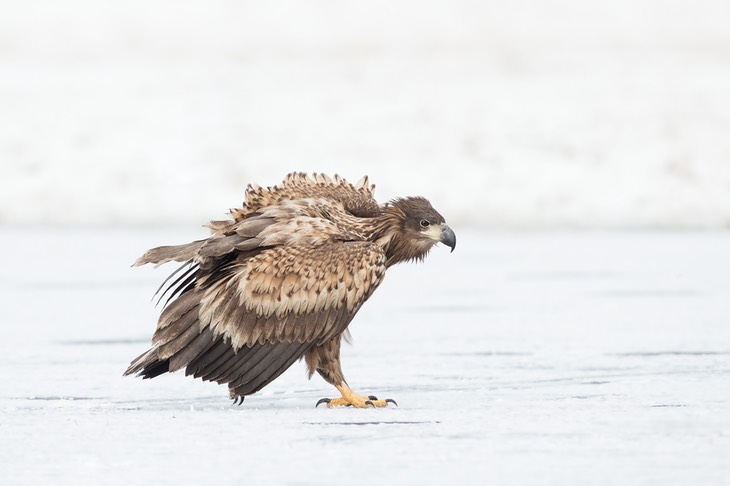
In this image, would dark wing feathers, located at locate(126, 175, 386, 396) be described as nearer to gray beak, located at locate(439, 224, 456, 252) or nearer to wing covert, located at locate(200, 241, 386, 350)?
wing covert, located at locate(200, 241, 386, 350)

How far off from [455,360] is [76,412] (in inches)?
106

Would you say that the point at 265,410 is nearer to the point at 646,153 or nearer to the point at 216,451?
the point at 216,451

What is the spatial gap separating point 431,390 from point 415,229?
0.84m

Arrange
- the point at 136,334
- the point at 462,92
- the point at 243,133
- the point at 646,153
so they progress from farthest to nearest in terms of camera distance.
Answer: the point at 462,92 → the point at 243,133 → the point at 646,153 → the point at 136,334

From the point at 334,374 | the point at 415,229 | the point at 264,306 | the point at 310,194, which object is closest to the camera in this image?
the point at 264,306

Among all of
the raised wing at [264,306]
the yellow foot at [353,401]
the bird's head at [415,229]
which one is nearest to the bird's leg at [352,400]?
the yellow foot at [353,401]

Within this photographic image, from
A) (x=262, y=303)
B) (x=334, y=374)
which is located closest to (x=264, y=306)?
(x=262, y=303)

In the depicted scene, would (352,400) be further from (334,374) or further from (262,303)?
(262,303)

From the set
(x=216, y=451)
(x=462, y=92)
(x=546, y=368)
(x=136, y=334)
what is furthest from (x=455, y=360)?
(x=462, y=92)

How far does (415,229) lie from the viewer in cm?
730

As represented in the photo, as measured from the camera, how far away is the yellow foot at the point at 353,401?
6.81m

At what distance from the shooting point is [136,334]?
10.0 meters

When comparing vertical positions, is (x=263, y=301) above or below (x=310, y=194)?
below

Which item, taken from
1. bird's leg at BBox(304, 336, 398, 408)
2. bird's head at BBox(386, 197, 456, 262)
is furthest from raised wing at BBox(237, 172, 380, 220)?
bird's leg at BBox(304, 336, 398, 408)
